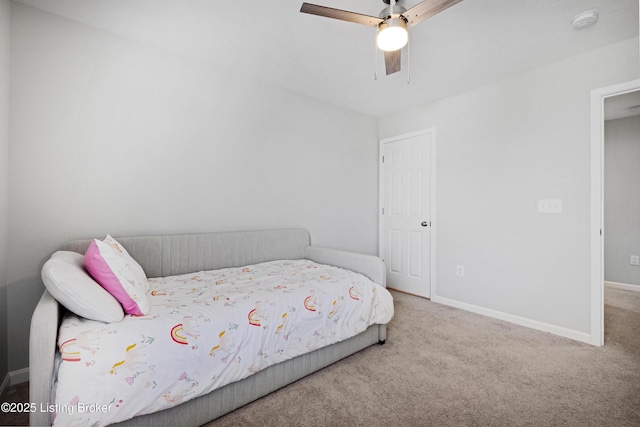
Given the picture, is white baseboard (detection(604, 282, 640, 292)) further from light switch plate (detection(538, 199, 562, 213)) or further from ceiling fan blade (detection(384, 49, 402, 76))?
ceiling fan blade (detection(384, 49, 402, 76))

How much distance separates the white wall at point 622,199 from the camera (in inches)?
155

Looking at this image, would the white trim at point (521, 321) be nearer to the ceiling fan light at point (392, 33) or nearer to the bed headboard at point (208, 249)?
the bed headboard at point (208, 249)

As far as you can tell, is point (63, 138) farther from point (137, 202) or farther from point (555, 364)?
point (555, 364)

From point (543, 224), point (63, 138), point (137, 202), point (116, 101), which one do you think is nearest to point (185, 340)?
point (137, 202)

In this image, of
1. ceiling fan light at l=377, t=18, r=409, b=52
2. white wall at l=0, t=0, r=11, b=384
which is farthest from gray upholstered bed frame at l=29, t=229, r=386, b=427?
ceiling fan light at l=377, t=18, r=409, b=52

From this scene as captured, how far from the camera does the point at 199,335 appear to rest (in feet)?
4.60

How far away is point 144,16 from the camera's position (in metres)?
2.03

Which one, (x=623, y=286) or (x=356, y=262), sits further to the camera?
(x=623, y=286)

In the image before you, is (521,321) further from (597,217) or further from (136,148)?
(136,148)

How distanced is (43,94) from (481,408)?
338 centimetres

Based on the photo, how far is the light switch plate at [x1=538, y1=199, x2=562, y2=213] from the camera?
8.48ft

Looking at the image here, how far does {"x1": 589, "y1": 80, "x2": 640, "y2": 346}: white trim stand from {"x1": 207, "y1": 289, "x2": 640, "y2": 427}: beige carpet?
23cm

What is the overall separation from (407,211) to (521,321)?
1693 mm

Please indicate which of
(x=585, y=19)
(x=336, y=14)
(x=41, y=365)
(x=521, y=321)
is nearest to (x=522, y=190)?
(x=521, y=321)
